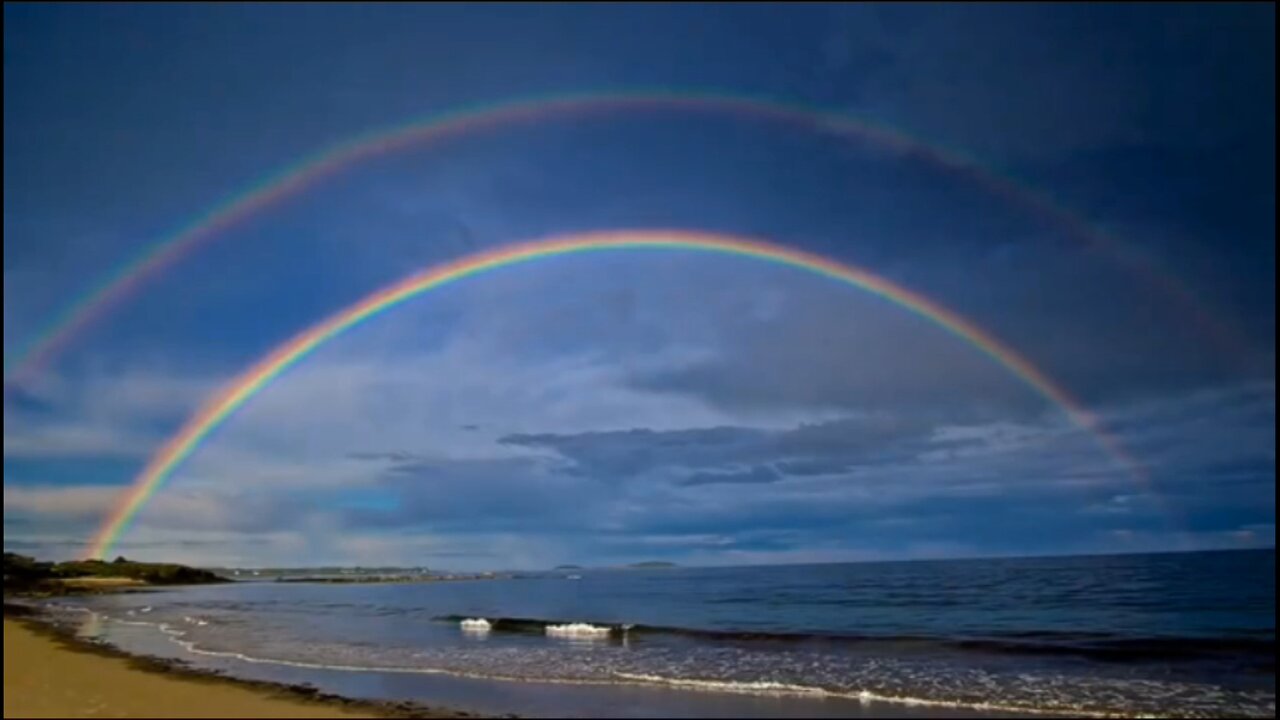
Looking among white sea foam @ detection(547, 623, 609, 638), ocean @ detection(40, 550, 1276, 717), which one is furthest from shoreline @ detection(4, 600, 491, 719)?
white sea foam @ detection(547, 623, 609, 638)

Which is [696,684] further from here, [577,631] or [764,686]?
[577,631]

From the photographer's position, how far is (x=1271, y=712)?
15.6m

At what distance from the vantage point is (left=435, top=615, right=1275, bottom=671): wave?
24.3 metres

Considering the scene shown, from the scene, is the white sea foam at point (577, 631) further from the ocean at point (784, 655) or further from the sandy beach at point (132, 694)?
the sandy beach at point (132, 694)

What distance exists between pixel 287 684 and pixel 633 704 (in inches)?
321

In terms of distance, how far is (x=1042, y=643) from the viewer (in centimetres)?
2745

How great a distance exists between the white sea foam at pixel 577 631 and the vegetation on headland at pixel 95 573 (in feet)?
231

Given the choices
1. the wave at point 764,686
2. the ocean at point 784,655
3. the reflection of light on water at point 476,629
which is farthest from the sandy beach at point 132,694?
the reflection of light on water at point 476,629

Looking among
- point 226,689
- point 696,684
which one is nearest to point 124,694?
point 226,689

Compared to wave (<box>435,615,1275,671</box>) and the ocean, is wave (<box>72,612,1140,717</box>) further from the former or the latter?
wave (<box>435,615,1275,671</box>)

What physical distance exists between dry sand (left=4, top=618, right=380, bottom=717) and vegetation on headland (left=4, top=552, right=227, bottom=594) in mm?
75737

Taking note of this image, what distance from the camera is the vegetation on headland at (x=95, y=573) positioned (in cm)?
9188

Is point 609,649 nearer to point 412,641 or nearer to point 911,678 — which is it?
point 412,641

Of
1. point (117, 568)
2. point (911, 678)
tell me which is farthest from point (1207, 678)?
point (117, 568)
